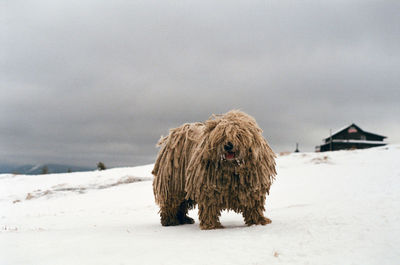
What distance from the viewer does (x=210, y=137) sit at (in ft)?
16.8

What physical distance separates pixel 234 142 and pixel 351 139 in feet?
118

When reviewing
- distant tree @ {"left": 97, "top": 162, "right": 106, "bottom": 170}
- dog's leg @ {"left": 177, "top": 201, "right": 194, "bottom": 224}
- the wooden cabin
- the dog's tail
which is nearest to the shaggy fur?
the dog's tail

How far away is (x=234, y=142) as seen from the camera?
16.0 ft

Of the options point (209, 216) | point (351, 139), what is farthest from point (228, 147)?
point (351, 139)

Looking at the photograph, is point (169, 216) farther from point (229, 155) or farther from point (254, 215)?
point (229, 155)

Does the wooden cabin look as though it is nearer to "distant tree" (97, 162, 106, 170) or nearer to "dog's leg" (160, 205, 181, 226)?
"distant tree" (97, 162, 106, 170)

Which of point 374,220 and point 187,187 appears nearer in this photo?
point 374,220

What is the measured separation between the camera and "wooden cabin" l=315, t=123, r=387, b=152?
36531 mm

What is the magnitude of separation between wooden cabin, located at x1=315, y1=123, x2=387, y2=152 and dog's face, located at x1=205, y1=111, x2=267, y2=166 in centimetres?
3366

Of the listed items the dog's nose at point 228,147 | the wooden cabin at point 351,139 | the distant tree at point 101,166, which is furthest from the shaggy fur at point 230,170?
the wooden cabin at point 351,139

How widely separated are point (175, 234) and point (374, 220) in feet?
9.16

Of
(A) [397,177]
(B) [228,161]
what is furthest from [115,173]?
(B) [228,161]

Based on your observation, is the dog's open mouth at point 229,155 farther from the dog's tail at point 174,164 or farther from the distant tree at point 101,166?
the distant tree at point 101,166

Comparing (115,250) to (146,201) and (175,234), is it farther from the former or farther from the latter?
(146,201)
